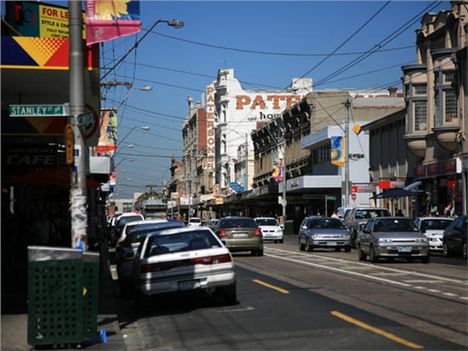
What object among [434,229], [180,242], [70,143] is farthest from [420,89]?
[70,143]

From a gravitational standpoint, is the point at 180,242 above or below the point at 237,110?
below

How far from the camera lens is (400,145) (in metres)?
53.6

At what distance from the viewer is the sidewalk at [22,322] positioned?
36.5 feet

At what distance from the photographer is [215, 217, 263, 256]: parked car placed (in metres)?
31.8

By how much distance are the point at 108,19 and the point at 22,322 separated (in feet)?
17.0

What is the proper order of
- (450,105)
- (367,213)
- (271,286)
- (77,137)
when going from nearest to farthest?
(77,137), (271,286), (367,213), (450,105)

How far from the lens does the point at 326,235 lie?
117 ft

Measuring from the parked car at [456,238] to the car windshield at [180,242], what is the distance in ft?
54.0

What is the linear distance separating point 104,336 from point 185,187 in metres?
146

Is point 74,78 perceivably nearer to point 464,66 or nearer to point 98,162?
point 98,162

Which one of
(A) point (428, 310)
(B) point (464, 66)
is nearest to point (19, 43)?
(A) point (428, 310)

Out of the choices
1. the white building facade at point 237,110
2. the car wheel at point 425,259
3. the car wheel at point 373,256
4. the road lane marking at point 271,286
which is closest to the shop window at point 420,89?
the car wheel at point 425,259

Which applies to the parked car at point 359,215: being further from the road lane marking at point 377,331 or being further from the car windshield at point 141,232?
the road lane marking at point 377,331

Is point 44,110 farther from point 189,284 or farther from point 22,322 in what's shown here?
point 189,284
